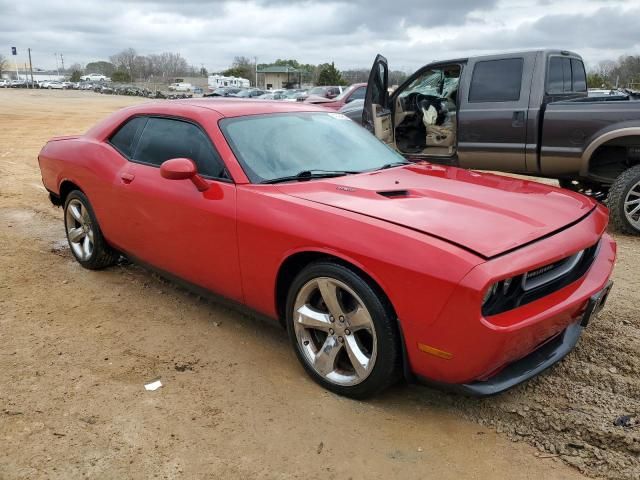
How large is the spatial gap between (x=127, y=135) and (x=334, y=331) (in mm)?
2495

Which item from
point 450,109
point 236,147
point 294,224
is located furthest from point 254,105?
point 450,109

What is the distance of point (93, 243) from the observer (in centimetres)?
466

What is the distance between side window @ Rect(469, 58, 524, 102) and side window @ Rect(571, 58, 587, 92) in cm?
101

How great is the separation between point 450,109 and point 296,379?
5777 mm

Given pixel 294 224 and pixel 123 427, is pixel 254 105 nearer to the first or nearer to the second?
pixel 294 224

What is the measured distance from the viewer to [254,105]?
393cm

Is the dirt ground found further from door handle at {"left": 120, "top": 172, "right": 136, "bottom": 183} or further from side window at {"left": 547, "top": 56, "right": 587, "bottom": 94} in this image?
side window at {"left": 547, "top": 56, "right": 587, "bottom": 94}

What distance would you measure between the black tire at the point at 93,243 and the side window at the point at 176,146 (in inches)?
32.6

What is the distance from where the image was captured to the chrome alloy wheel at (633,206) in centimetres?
577

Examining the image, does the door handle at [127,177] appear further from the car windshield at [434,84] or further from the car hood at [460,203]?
the car windshield at [434,84]

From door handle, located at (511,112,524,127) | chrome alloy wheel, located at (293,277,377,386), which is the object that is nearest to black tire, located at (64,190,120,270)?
chrome alloy wheel, located at (293,277,377,386)

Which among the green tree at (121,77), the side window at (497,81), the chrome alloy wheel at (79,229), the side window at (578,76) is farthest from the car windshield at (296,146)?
the green tree at (121,77)

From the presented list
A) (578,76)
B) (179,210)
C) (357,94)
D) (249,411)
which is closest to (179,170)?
(179,210)

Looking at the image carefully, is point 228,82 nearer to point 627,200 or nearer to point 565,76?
point 565,76
